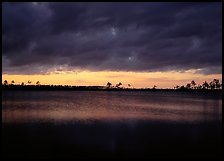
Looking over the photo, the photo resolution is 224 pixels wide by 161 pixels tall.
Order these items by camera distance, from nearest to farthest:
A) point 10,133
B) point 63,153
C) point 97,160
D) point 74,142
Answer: point 97,160, point 63,153, point 74,142, point 10,133

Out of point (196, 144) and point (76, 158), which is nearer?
point (76, 158)

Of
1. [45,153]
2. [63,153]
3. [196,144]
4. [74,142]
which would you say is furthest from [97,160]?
[196,144]

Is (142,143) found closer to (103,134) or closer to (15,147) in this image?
(103,134)

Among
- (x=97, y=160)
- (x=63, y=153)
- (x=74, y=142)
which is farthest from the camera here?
(x=74, y=142)

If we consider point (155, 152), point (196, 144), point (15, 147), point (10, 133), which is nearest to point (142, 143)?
point (155, 152)

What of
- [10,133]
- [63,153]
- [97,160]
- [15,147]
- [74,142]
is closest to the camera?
[97,160]

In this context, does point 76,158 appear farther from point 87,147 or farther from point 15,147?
point 15,147

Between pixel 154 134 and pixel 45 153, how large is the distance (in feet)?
36.5

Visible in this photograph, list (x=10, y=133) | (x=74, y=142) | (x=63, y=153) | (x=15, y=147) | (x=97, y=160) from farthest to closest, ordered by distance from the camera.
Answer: (x=10, y=133) < (x=74, y=142) < (x=15, y=147) < (x=63, y=153) < (x=97, y=160)

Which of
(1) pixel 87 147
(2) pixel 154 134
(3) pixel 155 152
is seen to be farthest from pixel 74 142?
(2) pixel 154 134

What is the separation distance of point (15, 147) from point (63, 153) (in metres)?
3.82

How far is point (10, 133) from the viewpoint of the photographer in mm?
22703

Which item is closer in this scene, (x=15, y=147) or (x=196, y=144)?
(x=15, y=147)

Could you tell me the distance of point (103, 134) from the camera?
23.3m
